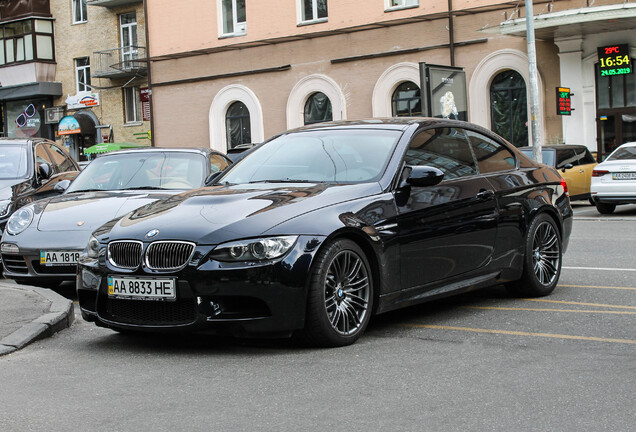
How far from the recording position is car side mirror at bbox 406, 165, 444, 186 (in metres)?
6.54

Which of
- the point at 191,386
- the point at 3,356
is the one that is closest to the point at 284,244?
the point at 191,386

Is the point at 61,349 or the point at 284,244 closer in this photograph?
the point at 284,244

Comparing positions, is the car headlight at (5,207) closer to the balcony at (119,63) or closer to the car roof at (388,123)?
the car roof at (388,123)

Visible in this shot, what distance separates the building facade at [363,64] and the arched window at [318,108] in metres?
0.04

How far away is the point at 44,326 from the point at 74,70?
40672 mm

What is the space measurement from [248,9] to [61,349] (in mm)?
30363

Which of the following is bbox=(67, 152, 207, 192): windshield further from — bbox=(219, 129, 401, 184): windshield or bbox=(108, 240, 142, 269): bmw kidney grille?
bbox=(108, 240, 142, 269): bmw kidney grille

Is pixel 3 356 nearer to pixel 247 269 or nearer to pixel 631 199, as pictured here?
pixel 247 269

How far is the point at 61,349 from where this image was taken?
637cm

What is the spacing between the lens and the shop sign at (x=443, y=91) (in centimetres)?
2525

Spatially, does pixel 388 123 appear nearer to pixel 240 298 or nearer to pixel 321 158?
pixel 321 158

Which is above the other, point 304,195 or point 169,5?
point 169,5

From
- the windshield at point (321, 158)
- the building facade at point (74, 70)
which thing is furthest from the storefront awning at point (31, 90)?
the windshield at point (321, 158)

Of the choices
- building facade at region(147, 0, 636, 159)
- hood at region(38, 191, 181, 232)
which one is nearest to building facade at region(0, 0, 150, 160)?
building facade at region(147, 0, 636, 159)
